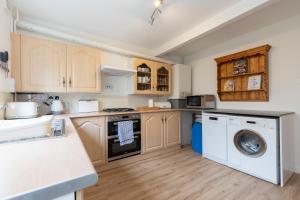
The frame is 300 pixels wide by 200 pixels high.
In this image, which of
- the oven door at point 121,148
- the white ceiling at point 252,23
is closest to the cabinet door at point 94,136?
the oven door at point 121,148

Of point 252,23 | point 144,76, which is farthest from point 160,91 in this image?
point 252,23

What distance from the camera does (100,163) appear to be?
2.38 m

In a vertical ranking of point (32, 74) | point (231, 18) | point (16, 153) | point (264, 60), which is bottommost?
point (16, 153)

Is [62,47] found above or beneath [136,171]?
above

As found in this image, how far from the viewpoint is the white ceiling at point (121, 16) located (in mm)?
1931

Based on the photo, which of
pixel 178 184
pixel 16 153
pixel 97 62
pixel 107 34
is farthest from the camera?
pixel 107 34

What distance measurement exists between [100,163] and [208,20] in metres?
2.77

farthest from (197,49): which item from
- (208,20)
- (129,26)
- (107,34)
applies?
(107,34)

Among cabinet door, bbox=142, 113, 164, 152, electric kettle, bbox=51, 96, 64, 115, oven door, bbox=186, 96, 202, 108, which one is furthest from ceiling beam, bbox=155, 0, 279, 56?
electric kettle, bbox=51, 96, 64, 115

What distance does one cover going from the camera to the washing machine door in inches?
81.7

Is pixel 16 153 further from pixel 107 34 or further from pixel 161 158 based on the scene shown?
pixel 107 34

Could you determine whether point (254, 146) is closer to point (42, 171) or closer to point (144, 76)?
point (144, 76)

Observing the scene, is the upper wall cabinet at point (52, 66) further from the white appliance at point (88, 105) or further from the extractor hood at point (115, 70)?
the white appliance at point (88, 105)

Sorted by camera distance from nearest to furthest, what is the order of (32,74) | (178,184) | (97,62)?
1. (178,184)
2. (32,74)
3. (97,62)
